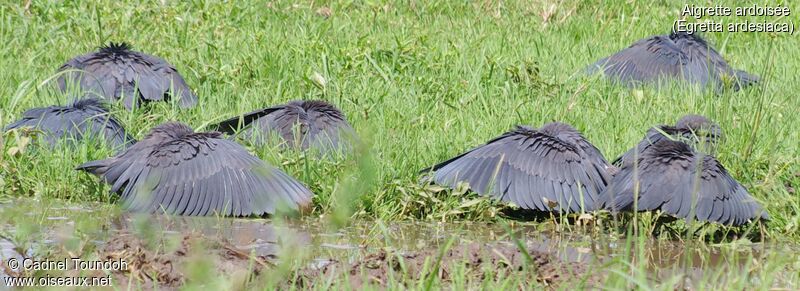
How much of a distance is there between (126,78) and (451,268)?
8.93 feet

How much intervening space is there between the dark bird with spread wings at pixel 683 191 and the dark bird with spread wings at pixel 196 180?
3.93ft

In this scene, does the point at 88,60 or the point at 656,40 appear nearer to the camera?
the point at 88,60

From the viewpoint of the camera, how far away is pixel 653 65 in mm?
6422

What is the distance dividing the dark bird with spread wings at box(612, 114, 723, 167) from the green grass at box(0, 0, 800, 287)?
0.35ft

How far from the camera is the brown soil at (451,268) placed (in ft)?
10.3

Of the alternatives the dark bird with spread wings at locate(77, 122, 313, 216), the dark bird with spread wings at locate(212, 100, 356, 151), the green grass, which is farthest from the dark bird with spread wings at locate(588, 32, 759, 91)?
the dark bird with spread wings at locate(77, 122, 313, 216)

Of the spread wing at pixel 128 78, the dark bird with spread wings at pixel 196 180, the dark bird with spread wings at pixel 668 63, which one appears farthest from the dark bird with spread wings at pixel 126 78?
the dark bird with spread wings at pixel 668 63

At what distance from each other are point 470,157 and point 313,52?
85.7 inches

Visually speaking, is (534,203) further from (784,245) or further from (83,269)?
(83,269)

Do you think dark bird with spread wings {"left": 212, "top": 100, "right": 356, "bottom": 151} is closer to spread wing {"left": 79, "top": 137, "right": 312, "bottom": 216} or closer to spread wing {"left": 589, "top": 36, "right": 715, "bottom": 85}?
spread wing {"left": 79, "top": 137, "right": 312, "bottom": 216}

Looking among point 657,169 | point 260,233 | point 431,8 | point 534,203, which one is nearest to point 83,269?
point 260,233

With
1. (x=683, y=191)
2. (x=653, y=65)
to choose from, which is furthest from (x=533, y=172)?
(x=653, y=65)

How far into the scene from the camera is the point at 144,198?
4.12m

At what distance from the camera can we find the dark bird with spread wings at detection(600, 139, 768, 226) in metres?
4.08
